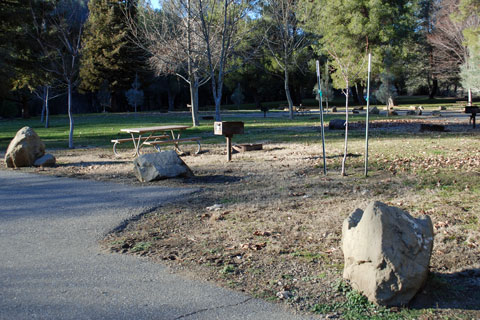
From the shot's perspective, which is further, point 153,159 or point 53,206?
point 153,159

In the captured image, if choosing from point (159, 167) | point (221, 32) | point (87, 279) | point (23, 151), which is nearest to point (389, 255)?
point (87, 279)

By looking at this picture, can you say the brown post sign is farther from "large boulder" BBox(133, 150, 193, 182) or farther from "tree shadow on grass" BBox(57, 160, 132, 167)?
"tree shadow on grass" BBox(57, 160, 132, 167)

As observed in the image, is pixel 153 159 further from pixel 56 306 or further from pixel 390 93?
pixel 390 93

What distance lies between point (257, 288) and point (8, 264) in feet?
8.02

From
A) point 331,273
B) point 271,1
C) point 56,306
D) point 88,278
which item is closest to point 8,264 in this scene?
point 88,278

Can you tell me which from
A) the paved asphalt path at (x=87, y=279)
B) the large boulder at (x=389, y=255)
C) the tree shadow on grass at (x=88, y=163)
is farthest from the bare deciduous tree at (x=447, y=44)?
the large boulder at (x=389, y=255)

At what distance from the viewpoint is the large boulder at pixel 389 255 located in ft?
11.6

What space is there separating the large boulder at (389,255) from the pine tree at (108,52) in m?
39.7

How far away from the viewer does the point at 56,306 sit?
357cm

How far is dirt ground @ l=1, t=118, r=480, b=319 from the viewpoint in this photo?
12.7 feet

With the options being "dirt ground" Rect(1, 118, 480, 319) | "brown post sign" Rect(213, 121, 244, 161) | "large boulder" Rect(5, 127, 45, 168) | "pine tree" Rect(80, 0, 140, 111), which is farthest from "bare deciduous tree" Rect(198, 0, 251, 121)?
"pine tree" Rect(80, 0, 140, 111)

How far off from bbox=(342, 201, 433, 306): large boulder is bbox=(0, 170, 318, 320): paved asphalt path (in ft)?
2.29

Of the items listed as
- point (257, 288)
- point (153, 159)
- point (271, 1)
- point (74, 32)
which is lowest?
point (257, 288)

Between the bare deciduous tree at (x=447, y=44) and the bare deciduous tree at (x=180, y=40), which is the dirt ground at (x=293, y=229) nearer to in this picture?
the bare deciduous tree at (x=180, y=40)
